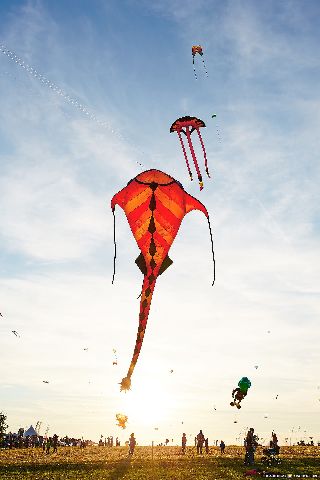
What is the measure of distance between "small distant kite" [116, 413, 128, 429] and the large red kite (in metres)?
1.65

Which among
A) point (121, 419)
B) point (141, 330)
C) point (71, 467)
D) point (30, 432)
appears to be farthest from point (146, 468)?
point (30, 432)

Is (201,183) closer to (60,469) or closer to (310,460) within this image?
(60,469)

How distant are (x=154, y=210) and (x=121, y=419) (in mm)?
2419

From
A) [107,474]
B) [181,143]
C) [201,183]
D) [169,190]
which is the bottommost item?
[107,474]

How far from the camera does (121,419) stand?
18.0ft

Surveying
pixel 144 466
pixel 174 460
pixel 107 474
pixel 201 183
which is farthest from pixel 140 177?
pixel 174 460

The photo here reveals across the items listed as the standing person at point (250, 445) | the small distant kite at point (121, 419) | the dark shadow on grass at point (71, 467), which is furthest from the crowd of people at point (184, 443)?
the small distant kite at point (121, 419)

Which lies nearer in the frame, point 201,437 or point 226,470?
point 226,470

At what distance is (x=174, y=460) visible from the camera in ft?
94.9

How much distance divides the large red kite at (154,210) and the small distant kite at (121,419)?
165cm

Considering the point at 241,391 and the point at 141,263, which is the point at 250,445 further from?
the point at 141,263

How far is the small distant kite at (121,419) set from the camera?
213 inches

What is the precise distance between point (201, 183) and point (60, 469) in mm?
24221

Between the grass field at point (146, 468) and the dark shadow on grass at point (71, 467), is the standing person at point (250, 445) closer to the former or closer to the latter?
the grass field at point (146, 468)
